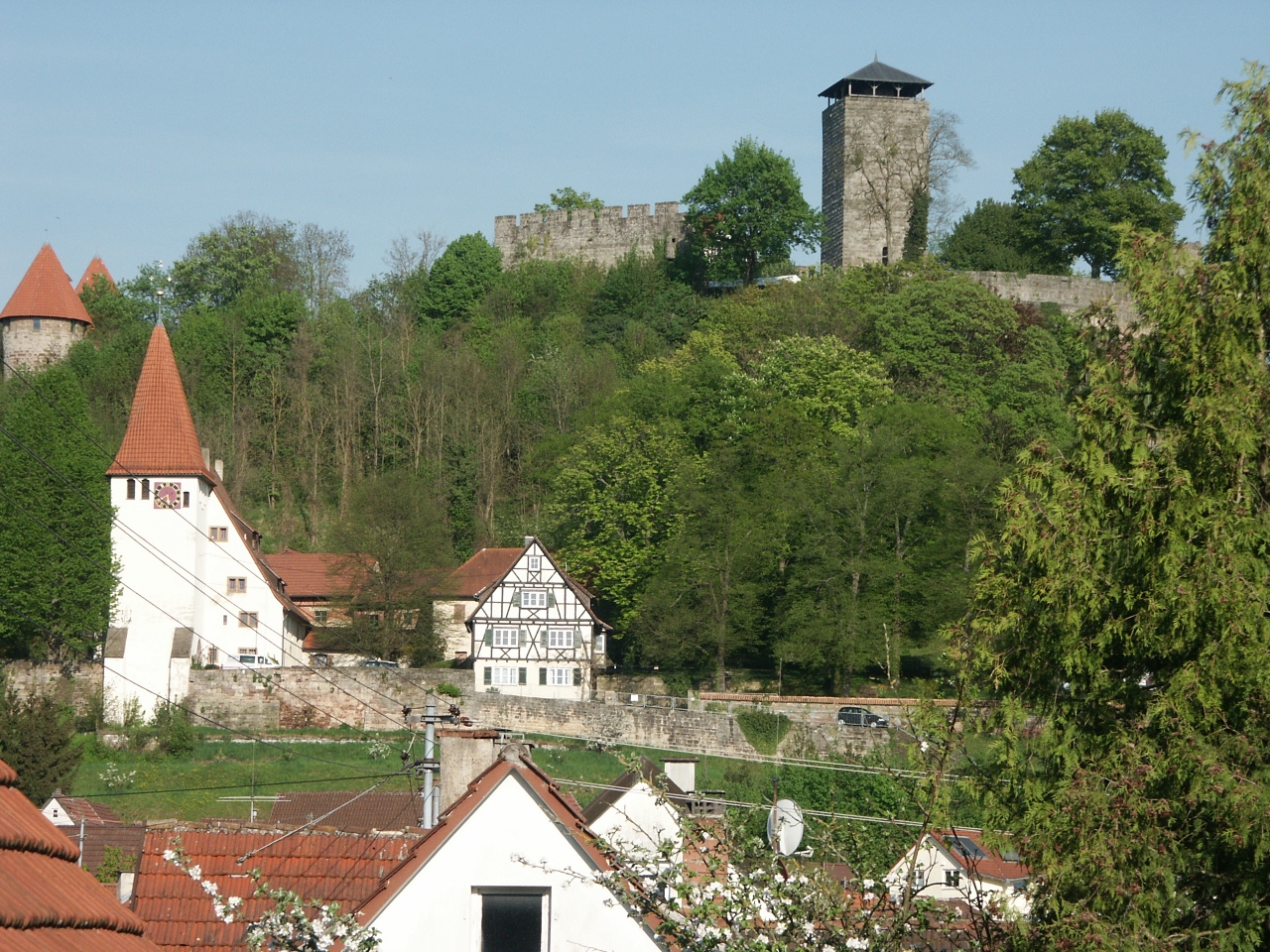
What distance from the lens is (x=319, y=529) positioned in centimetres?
5656

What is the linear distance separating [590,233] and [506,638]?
92.2 feet

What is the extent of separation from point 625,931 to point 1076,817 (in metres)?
2.42

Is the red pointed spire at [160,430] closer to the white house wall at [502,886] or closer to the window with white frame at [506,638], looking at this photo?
the window with white frame at [506,638]

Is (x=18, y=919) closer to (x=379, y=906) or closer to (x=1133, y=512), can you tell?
(x=379, y=906)

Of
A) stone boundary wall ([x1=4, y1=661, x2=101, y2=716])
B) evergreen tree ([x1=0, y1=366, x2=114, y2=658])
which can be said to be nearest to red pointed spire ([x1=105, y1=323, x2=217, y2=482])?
evergreen tree ([x1=0, y1=366, x2=114, y2=658])

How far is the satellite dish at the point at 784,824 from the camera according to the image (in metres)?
6.73

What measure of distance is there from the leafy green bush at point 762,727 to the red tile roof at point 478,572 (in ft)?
33.8

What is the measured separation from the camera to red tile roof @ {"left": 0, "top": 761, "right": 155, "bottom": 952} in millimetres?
3891

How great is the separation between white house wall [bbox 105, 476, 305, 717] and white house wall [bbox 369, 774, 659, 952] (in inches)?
1465

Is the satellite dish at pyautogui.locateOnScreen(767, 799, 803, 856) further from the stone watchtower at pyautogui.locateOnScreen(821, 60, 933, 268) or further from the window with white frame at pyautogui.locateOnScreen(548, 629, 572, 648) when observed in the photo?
the stone watchtower at pyautogui.locateOnScreen(821, 60, 933, 268)

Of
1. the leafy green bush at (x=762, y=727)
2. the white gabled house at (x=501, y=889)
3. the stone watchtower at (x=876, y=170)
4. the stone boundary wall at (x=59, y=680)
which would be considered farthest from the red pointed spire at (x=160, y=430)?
the white gabled house at (x=501, y=889)

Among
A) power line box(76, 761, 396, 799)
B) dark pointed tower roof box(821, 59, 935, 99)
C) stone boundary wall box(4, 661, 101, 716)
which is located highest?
dark pointed tower roof box(821, 59, 935, 99)

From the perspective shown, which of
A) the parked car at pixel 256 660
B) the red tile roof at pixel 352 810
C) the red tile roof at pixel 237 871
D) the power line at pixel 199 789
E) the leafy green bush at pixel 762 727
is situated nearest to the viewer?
the red tile roof at pixel 237 871

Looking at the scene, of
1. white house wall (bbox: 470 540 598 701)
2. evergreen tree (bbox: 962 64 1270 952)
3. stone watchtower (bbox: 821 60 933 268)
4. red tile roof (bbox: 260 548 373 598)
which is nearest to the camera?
evergreen tree (bbox: 962 64 1270 952)
